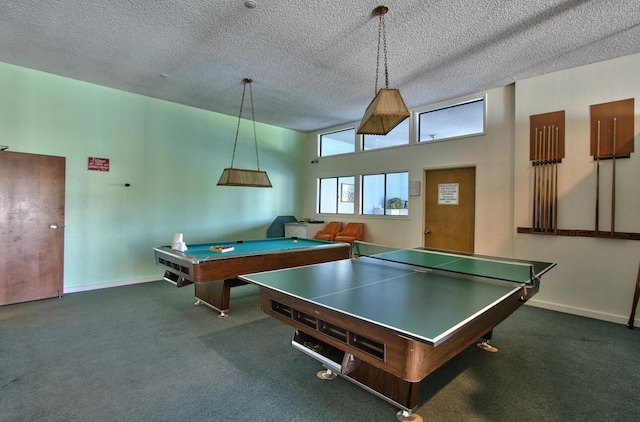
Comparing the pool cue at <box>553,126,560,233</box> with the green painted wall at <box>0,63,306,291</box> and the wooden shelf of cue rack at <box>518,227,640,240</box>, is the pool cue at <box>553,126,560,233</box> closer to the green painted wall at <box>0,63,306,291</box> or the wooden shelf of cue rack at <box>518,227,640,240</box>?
the wooden shelf of cue rack at <box>518,227,640,240</box>

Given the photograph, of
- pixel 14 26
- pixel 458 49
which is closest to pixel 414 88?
pixel 458 49

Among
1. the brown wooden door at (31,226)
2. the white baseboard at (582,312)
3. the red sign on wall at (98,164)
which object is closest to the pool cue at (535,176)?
the white baseboard at (582,312)

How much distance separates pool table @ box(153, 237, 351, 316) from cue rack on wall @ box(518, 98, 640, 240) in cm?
295

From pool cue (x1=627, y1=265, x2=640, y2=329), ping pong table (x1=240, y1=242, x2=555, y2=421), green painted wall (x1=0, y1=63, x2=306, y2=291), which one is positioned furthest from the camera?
green painted wall (x1=0, y1=63, x2=306, y2=291)

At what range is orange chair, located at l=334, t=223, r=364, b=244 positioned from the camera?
21.1 ft

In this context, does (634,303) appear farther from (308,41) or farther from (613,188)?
(308,41)

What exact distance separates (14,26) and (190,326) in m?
3.67

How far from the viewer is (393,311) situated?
1549 millimetres

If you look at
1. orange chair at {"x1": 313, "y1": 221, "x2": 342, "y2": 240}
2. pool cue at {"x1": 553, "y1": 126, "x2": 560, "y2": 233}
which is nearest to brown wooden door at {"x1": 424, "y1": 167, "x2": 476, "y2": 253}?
pool cue at {"x1": 553, "y1": 126, "x2": 560, "y2": 233}

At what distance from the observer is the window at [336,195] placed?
7.08 meters

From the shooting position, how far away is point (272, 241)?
5020mm

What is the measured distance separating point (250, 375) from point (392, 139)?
522 centimetres

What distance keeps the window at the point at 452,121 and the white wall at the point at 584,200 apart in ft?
2.43

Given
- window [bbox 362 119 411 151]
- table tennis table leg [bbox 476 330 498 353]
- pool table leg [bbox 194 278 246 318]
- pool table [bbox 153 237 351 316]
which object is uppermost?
window [bbox 362 119 411 151]
